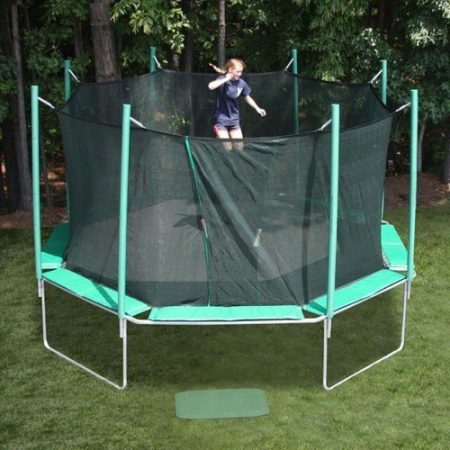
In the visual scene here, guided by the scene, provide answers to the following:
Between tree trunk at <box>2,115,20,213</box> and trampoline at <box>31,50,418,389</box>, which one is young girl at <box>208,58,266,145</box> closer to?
trampoline at <box>31,50,418,389</box>

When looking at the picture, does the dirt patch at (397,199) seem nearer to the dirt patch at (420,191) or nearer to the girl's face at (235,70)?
the dirt patch at (420,191)

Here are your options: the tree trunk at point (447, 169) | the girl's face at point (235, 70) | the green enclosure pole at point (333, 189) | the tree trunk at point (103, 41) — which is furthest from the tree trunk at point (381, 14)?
the green enclosure pole at point (333, 189)

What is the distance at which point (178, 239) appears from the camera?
721cm

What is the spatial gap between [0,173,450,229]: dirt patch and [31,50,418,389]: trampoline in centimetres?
425

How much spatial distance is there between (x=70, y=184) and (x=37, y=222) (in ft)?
2.14

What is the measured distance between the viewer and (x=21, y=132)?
12406 mm

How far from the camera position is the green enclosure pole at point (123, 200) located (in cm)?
681

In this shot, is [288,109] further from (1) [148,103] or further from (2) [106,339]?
(2) [106,339]

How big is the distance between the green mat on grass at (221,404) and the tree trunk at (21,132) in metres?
5.91

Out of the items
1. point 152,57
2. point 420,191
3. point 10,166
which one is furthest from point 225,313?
point 10,166

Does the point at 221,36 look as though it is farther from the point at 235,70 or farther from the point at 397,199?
the point at 397,199

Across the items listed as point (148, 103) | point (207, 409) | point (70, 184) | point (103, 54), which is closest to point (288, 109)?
point (148, 103)

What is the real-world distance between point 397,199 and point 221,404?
6665 mm

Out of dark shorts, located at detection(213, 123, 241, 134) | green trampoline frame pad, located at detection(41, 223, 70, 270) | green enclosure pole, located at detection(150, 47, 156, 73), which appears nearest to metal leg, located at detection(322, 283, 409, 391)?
green trampoline frame pad, located at detection(41, 223, 70, 270)
